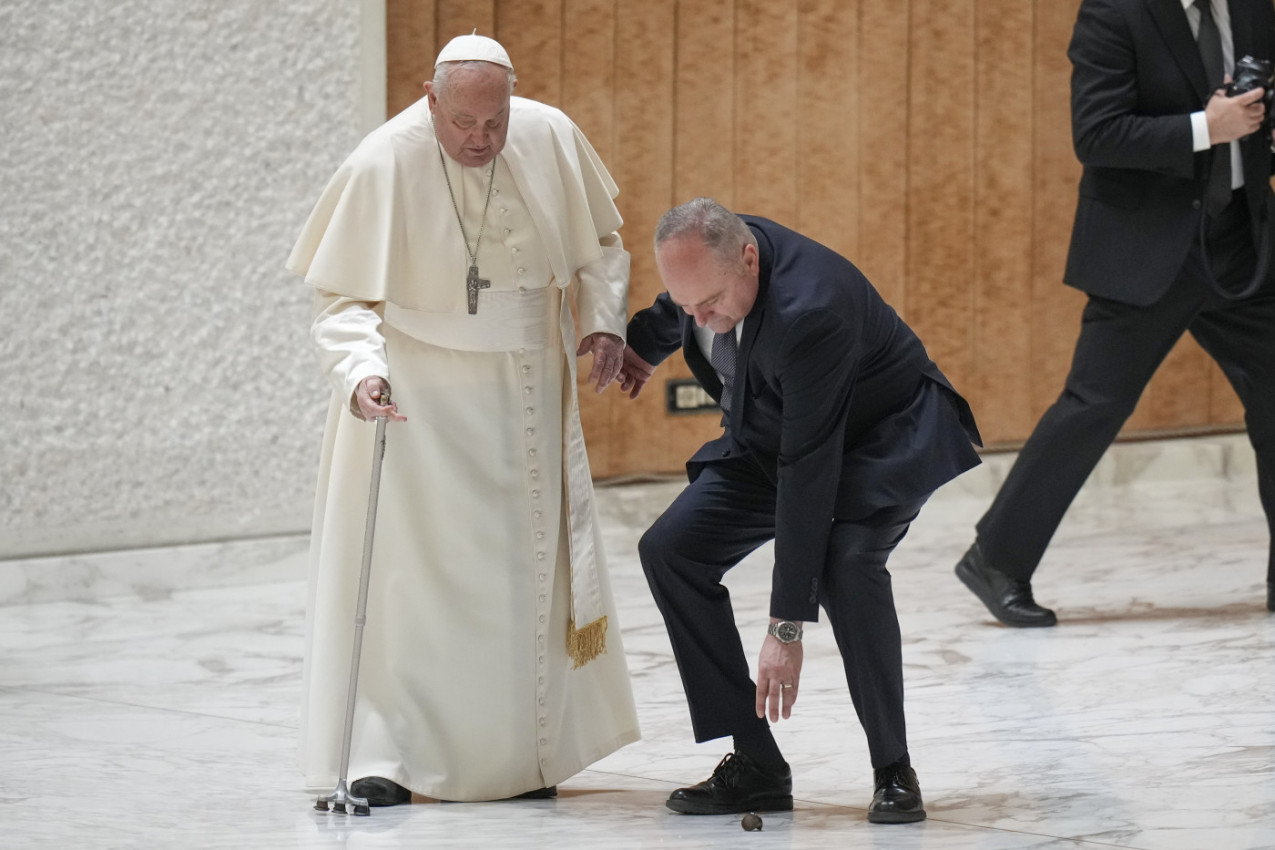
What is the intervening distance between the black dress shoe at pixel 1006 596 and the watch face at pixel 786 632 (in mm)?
1993

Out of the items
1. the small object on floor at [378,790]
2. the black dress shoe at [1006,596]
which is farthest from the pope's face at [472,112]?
the black dress shoe at [1006,596]

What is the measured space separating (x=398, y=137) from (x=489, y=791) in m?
1.32

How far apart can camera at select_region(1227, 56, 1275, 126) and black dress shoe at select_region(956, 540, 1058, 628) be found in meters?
1.42

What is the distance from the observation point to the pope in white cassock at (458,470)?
3.58 m

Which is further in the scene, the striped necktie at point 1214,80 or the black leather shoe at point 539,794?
the striped necktie at point 1214,80

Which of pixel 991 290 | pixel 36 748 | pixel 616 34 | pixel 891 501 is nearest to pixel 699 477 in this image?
pixel 891 501

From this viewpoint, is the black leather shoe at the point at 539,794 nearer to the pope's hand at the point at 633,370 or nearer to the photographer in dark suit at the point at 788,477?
the photographer in dark suit at the point at 788,477

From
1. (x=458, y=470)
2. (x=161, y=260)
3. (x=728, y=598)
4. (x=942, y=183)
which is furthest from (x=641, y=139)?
(x=728, y=598)

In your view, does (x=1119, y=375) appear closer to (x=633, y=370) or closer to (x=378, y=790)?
(x=633, y=370)

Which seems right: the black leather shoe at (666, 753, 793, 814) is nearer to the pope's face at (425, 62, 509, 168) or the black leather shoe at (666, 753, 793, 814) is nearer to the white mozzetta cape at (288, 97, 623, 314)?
the white mozzetta cape at (288, 97, 623, 314)

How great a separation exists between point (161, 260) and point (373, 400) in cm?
257

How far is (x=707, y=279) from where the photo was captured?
3.22 m

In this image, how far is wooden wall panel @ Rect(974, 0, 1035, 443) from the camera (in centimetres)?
722

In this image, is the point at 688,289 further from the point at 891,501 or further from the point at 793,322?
the point at 891,501
